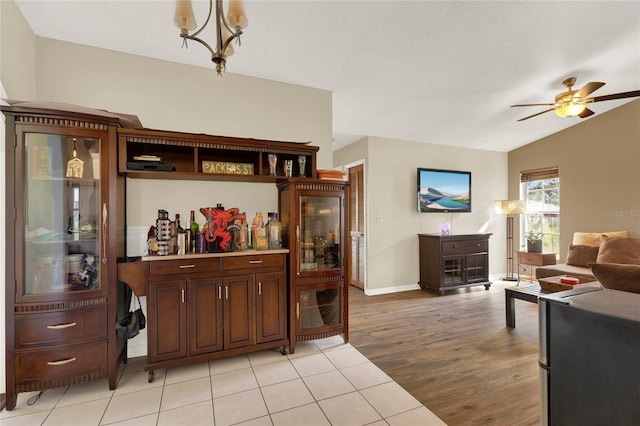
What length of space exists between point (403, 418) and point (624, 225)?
461 cm

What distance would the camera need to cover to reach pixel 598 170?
14.8 feet

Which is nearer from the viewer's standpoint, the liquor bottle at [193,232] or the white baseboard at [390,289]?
the liquor bottle at [193,232]

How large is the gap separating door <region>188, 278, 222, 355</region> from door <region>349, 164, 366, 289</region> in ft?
9.49

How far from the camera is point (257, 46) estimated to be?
2.51 m

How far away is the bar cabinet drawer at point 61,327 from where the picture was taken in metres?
1.92

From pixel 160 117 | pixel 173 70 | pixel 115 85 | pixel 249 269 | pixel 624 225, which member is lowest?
pixel 249 269

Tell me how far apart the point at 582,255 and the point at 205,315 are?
4.98m

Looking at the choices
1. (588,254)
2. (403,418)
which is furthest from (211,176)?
(588,254)

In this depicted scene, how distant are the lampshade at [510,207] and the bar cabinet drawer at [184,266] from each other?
504cm

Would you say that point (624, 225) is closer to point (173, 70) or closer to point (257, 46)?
point (257, 46)

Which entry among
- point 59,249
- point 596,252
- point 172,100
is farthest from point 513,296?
point 59,249

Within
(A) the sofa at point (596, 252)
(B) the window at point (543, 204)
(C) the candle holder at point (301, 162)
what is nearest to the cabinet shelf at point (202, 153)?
(C) the candle holder at point (301, 162)

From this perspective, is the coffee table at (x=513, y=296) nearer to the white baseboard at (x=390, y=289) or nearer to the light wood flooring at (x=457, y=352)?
the light wood flooring at (x=457, y=352)

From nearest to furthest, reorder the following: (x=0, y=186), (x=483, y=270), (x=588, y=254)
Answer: (x=0, y=186)
(x=588, y=254)
(x=483, y=270)
